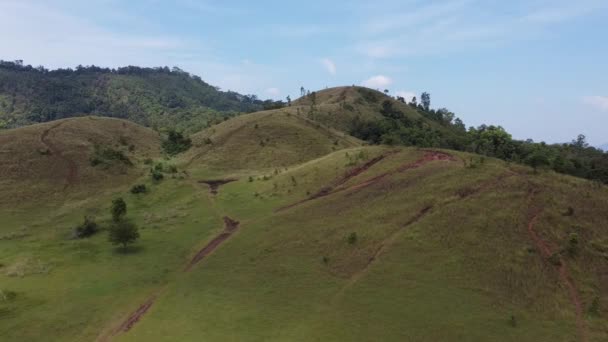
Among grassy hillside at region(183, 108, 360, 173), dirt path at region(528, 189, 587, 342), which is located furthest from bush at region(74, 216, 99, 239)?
dirt path at region(528, 189, 587, 342)

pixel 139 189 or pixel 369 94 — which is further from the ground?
pixel 369 94

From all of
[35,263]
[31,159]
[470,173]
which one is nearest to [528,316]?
[470,173]

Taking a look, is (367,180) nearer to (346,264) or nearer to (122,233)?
(346,264)

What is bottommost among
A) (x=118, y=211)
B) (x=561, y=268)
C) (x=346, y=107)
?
(x=561, y=268)

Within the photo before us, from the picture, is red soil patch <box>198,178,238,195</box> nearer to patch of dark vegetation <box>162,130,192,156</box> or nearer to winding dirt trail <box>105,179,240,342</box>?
winding dirt trail <box>105,179,240,342</box>

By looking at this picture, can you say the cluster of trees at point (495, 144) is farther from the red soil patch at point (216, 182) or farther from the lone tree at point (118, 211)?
the lone tree at point (118, 211)

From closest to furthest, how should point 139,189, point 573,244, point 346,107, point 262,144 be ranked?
point 573,244, point 139,189, point 262,144, point 346,107

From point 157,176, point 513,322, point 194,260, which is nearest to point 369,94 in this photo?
point 157,176
